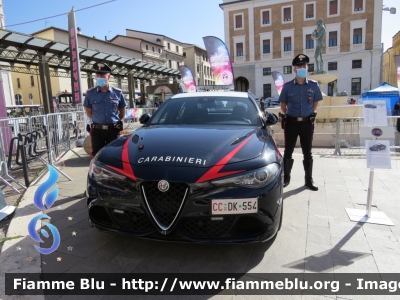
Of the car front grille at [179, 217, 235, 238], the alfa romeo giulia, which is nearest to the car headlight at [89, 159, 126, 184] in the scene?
the alfa romeo giulia

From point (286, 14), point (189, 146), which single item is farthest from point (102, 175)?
point (286, 14)

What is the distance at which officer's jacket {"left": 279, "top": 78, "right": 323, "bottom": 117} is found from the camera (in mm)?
4539

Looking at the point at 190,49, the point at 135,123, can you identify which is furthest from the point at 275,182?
the point at 190,49

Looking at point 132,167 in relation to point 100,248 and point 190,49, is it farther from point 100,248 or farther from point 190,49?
point 190,49

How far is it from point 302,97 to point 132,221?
126 inches

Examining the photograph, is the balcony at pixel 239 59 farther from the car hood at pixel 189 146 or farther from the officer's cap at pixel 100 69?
the car hood at pixel 189 146

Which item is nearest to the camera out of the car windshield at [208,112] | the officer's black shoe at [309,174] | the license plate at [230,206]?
the license plate at [230,206]

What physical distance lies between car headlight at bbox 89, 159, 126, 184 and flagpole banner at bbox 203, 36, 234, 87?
11.0m

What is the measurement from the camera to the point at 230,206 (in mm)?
2365

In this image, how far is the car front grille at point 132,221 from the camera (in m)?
2.49

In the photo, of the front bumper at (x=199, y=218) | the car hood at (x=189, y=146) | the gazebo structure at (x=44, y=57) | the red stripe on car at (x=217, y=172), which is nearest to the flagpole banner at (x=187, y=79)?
the gazebo structure at (x=44, y=57)

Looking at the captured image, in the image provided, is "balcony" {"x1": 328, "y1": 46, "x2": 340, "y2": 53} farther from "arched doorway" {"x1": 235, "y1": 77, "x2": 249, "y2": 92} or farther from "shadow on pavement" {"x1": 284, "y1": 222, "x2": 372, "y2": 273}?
"shadow on pavement" {"x1": 284, "y1": 222, "x2": 372, "y2": 273}

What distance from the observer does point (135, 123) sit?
1938cm

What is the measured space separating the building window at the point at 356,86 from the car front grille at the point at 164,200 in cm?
4594
